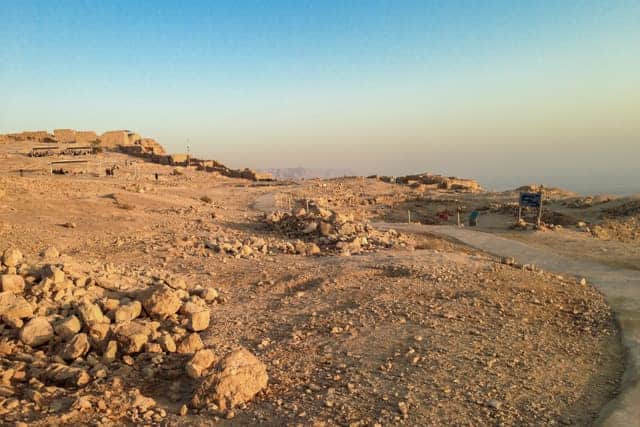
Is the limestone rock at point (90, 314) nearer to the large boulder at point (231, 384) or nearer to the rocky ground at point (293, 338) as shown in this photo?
the rocky ground at point (293, 338)

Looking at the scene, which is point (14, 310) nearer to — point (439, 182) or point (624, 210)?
point (624, 210)

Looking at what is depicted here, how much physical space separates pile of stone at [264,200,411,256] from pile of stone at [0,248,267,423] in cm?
404

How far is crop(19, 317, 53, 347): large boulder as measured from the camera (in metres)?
4.64

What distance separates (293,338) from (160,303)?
1.85m

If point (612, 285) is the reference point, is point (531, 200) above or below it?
above

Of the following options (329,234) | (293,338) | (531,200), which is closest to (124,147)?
(329,234)

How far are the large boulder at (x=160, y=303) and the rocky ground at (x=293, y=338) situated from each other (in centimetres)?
2

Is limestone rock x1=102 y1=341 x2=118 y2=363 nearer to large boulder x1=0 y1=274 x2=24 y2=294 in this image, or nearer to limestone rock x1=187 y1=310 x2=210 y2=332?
limestone rock x1=187 y1=310 x2=210 y2=332

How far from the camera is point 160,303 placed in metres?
5.53

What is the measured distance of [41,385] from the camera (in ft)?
12.5

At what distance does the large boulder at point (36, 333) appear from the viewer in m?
4.64

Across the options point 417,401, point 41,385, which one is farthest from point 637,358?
point 41,385

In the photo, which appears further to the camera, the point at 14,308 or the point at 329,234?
the point at 329,234

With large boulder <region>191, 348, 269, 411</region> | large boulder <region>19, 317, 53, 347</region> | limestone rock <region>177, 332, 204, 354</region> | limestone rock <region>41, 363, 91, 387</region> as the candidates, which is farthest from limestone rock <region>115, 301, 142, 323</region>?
large boulder <region>191, 348, 269, 411</region>
